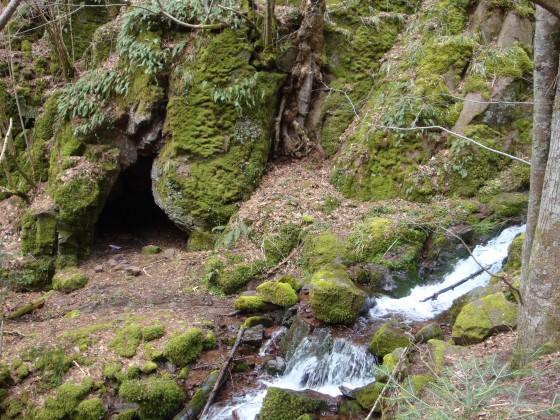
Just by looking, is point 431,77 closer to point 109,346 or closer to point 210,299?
point 210,299

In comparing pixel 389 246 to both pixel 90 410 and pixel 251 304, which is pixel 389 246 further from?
pixel 90 410

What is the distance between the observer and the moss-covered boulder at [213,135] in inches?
419

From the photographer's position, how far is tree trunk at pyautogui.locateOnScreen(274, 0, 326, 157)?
1159 cm

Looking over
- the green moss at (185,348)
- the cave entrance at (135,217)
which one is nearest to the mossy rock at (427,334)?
the green moss at (185,348)

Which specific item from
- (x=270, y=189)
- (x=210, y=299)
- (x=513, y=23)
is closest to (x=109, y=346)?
(x=210, y=299)

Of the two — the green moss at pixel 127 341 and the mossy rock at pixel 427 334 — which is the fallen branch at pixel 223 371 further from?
the mossy rock at pixel 427 334

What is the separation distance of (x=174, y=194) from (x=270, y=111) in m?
3.21

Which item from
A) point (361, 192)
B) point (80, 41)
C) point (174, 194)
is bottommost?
point (174, 194)

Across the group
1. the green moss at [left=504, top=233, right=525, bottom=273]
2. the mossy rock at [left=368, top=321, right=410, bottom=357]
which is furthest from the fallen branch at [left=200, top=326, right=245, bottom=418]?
the green moss at [left=504, top=233, right=525, bottom=273]

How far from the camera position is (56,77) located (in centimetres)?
1333

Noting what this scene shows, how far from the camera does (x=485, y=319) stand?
5.32 meters

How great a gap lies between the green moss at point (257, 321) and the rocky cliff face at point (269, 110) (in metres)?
3.67

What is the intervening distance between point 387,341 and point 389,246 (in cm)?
265

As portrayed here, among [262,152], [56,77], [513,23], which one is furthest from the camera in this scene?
[56,77]
